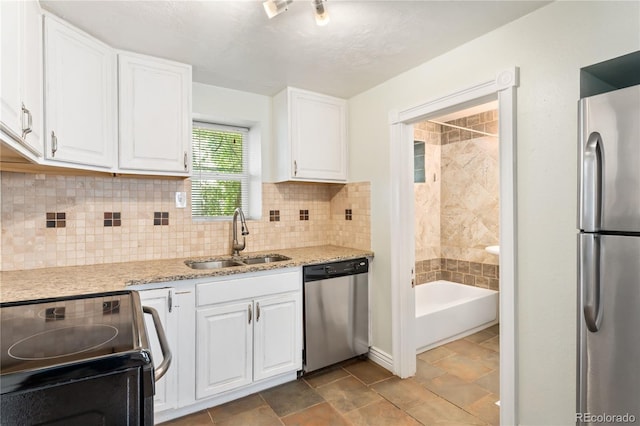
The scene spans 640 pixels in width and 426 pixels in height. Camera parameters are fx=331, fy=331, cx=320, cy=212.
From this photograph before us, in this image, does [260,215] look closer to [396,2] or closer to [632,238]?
[396,2]

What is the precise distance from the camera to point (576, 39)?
156 cm

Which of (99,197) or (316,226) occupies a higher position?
(99,197)

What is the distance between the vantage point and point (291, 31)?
1.88m

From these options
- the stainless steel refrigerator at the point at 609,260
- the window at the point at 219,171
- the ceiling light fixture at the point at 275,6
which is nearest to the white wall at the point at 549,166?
the stainless steel refrigerator at the point at 609,260

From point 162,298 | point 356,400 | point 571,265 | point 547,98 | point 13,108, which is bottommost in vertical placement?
point 356,400

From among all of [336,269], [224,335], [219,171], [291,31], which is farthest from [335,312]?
[291,31]

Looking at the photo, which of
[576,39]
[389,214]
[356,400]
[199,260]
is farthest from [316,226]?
[576,39]

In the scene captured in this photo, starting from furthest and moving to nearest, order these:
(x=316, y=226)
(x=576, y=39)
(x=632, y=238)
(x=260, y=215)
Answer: (x=316, y=226) → (x=260, y=215) → (x=576, y=39) → (x=632, y=238)

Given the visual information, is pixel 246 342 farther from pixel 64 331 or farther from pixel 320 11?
pixel 320 11

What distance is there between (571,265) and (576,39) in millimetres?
1071

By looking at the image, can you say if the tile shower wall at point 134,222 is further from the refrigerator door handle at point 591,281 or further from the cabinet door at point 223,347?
the refrigerator door handle at point 591,281

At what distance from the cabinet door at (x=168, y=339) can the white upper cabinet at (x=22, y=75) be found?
3.18ft

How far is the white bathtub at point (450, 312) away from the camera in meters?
3.02

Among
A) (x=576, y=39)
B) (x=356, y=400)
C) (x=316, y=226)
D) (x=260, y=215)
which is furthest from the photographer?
(x=316, y=226)
